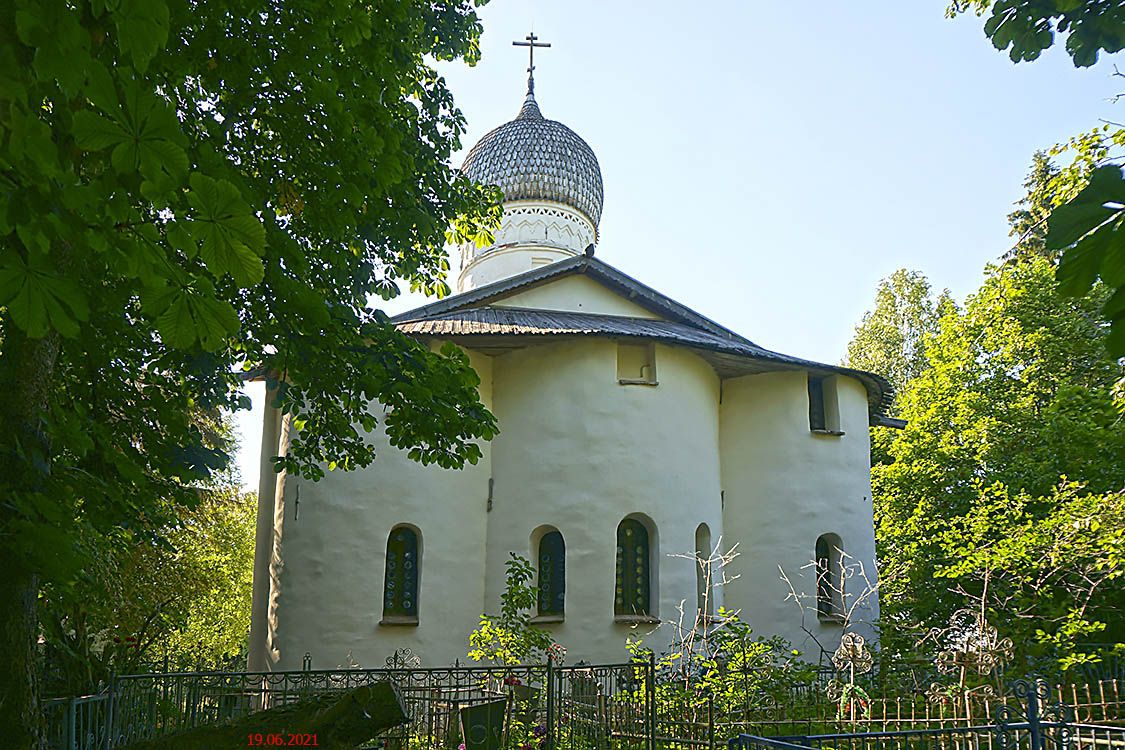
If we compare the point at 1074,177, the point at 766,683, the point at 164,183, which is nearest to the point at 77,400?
the point at 164,183

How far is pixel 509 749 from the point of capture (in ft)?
30.5

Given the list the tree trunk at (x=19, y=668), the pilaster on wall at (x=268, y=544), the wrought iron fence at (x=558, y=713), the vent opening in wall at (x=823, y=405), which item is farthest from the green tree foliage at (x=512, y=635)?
the tree trunk at (x=19, y=668)

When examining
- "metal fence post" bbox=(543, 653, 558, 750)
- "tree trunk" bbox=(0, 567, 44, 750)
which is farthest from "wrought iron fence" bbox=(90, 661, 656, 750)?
"tree trunk" bbox=(0, 567, 44, 750)

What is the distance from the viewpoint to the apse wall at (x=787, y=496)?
16219 mm

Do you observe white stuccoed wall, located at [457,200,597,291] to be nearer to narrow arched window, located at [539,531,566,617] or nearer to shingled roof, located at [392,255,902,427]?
shingled roof, located at [392,255,902,427]

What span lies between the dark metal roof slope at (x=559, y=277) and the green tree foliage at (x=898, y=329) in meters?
15.9

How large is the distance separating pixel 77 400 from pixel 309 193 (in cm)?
229

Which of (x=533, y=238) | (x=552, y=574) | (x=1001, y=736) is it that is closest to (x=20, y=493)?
(x=1001, y=736)

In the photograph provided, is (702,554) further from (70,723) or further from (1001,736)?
(70,723)

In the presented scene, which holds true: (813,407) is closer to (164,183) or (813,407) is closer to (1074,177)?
(1074,177)

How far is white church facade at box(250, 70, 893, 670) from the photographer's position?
14.5 metres

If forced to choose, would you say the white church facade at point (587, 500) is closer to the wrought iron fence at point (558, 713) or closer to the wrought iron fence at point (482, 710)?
the wrought iron fence at point (558, 713)

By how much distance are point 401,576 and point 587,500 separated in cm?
312

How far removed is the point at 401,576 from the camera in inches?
590
